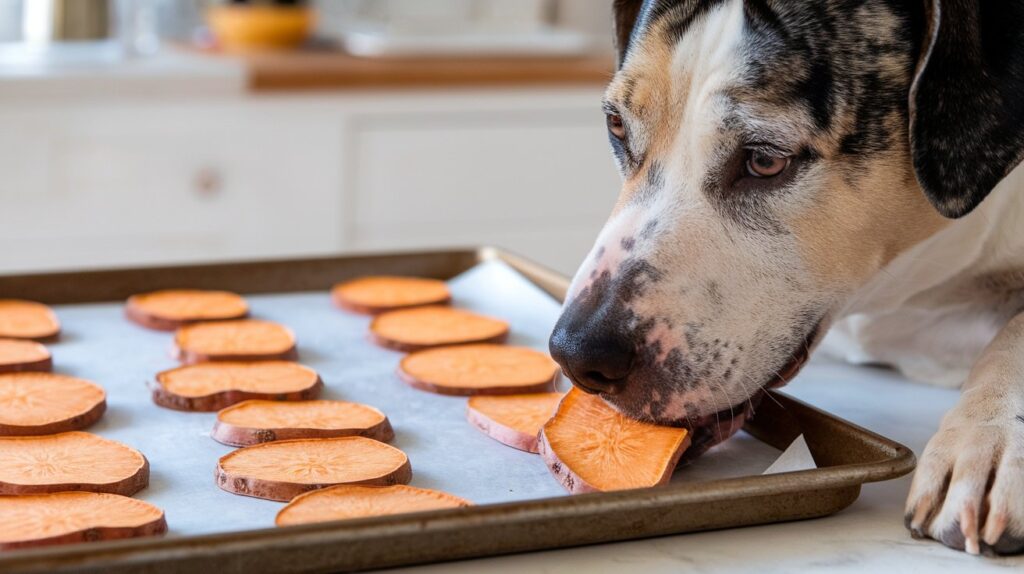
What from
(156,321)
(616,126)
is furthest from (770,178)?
(156,321)

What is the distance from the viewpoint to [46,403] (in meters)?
1.33

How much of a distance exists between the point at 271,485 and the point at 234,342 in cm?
51

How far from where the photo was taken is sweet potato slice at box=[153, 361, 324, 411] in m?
1.37

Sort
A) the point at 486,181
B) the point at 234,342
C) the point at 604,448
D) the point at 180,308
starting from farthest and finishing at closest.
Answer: the point at 486,181 < the point at 180,308 < the point at 234,342 < the point at 604,448

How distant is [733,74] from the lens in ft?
4.17

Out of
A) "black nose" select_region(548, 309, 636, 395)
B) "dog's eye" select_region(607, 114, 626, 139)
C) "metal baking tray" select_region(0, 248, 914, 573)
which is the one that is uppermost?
"dog's eye" select_region(607, 114, 626, 139)

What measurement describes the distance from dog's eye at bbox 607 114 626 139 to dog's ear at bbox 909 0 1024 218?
309 mm

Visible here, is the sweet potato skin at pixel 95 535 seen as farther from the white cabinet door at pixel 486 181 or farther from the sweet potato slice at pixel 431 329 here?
the white cabinet door at pixel 486 181

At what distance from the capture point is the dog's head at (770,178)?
122 cm

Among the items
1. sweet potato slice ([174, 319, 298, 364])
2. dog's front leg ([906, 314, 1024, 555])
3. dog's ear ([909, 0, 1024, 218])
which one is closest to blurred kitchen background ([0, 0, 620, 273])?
sweet potato slice ([174, 319, 298, 364])

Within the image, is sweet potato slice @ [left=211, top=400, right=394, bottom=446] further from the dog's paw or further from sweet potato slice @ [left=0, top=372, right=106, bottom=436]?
the dog's paw

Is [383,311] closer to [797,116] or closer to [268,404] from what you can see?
[268,404]

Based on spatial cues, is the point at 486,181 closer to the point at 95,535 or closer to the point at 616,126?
the point at 616,126

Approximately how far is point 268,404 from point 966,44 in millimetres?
782
